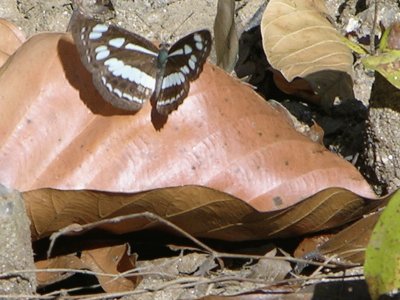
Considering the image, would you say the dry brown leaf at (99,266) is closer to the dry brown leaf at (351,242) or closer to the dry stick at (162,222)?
the dry stick at (162,222)

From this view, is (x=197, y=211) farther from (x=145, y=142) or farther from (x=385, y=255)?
(x=385, y=255)

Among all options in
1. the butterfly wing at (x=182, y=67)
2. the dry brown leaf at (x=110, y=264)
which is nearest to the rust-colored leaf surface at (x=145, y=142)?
the butterfly wing at (x=182, y=67)

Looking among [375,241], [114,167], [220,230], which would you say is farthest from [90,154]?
[375,241]

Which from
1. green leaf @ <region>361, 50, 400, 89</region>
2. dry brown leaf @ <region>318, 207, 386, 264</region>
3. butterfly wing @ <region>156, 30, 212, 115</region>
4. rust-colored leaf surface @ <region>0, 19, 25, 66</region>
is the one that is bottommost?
dry brown leaf @ <region>318, 207, 386, 264</region>

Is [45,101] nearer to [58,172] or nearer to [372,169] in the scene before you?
[58,172]

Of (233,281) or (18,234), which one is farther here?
(233,281)

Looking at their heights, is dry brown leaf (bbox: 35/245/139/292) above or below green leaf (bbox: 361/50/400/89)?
below

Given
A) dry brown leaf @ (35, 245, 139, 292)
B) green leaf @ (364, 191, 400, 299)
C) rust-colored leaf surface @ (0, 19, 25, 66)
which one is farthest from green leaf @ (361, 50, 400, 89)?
rust-colored leaf surface @ (0, 19, 25, 66)

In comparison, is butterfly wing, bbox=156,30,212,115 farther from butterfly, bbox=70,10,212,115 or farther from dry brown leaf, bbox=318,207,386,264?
dry brown leaf, bbox=318,207,386,264
